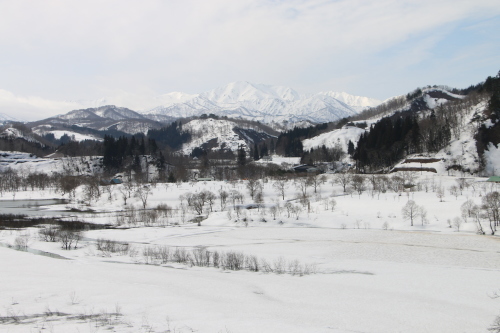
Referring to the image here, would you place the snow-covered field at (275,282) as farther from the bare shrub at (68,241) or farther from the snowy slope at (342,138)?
the snowy slope at (342,138)

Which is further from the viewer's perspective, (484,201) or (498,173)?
(498,173)

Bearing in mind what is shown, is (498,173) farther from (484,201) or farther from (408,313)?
(408,313)

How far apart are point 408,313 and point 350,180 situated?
226 feet

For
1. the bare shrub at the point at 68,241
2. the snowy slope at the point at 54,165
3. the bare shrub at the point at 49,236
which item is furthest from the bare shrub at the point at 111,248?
the snowy slope at the point at 54,165

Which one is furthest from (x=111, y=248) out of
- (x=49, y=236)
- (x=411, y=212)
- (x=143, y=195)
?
(x=143, y=195)

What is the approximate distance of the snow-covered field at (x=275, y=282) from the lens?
14438mm

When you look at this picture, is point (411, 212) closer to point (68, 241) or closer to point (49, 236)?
point (68, 241)

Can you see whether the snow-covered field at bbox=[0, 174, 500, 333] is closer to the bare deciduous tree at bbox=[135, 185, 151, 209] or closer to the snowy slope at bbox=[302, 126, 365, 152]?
the bare deciduous tree at bbox=[135, 185, 151, 209]

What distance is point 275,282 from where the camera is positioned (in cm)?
2278

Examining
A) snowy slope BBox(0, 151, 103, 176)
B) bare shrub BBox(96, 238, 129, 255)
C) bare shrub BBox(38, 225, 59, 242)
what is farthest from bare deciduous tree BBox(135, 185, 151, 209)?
snowy slope BBox(0, 151, 103, 176)

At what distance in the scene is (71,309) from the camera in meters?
15.5

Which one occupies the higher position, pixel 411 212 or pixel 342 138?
pixel 342 138

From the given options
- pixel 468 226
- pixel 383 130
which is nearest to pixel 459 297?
pixel 468 226

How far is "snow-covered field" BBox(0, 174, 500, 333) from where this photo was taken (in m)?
14.4
